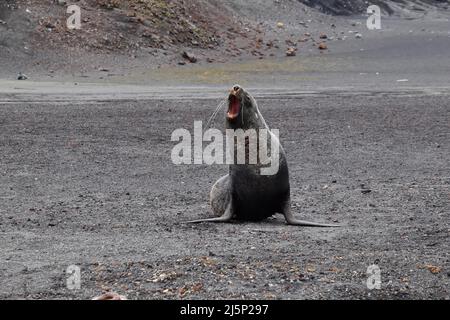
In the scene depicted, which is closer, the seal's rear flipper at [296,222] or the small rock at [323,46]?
the seal's rear flipper at [296,222]

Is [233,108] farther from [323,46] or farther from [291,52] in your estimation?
[323,46]

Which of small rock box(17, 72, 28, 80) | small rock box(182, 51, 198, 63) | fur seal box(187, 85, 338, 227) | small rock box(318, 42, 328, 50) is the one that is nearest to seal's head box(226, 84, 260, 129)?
fur seal box(187, 85, 338, 227)

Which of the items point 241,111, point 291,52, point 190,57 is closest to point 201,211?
point 241,111

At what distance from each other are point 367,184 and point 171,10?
78.1ft

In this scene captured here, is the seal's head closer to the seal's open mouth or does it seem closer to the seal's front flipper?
the seal's open mouth

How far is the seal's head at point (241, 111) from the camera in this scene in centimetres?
901

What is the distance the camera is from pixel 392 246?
817cm

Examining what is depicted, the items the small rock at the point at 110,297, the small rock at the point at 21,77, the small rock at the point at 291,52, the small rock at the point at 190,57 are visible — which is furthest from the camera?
the small rock at the point at 291,52

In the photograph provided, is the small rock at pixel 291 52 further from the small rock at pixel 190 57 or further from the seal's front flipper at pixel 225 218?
the seal's front flipper at pixel 225 218

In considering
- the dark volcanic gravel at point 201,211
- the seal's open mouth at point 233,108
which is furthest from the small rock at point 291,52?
the seal's open mouth at point 233,108

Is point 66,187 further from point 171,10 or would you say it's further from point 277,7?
point 277,7

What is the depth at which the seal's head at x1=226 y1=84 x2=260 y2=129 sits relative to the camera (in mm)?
9008

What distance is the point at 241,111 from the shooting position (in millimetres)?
9094
